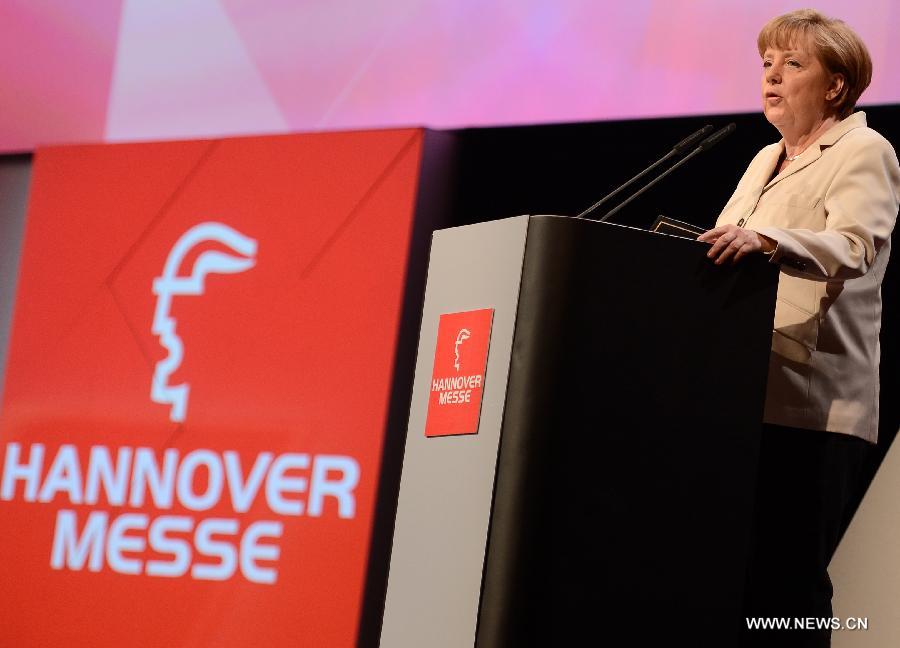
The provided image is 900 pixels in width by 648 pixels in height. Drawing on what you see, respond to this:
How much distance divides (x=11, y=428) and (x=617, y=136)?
100 inches

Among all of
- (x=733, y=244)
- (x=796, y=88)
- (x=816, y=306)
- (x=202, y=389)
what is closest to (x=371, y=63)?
(x=202, y=389)

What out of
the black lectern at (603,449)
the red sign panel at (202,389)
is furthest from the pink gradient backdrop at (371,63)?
the black lectern at (603,449)

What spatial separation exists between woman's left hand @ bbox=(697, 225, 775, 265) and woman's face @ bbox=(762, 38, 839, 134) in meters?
0.36

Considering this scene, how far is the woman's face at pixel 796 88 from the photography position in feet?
5.93

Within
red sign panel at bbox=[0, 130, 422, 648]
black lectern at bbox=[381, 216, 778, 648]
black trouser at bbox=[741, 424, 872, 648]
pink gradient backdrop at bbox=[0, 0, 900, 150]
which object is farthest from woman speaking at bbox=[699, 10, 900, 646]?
red sign panel at bbox=[0, 130, 422, 648]

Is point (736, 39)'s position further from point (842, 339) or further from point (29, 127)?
point (29, 127)

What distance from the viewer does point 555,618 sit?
1.49 m

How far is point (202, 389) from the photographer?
421 centimetres

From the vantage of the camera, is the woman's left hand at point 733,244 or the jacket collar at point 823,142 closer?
the woman's left hand at point 733,244

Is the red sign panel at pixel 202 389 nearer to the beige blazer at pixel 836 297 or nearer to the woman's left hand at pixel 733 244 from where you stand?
the beige blazer at pixel 836 297

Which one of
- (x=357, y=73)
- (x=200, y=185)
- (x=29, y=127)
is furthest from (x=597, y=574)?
(x=29, y=127)

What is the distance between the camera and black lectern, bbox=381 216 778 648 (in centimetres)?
150

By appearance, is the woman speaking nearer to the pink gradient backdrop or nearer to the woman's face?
the woman's face

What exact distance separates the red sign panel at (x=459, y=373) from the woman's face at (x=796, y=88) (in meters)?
0.60
